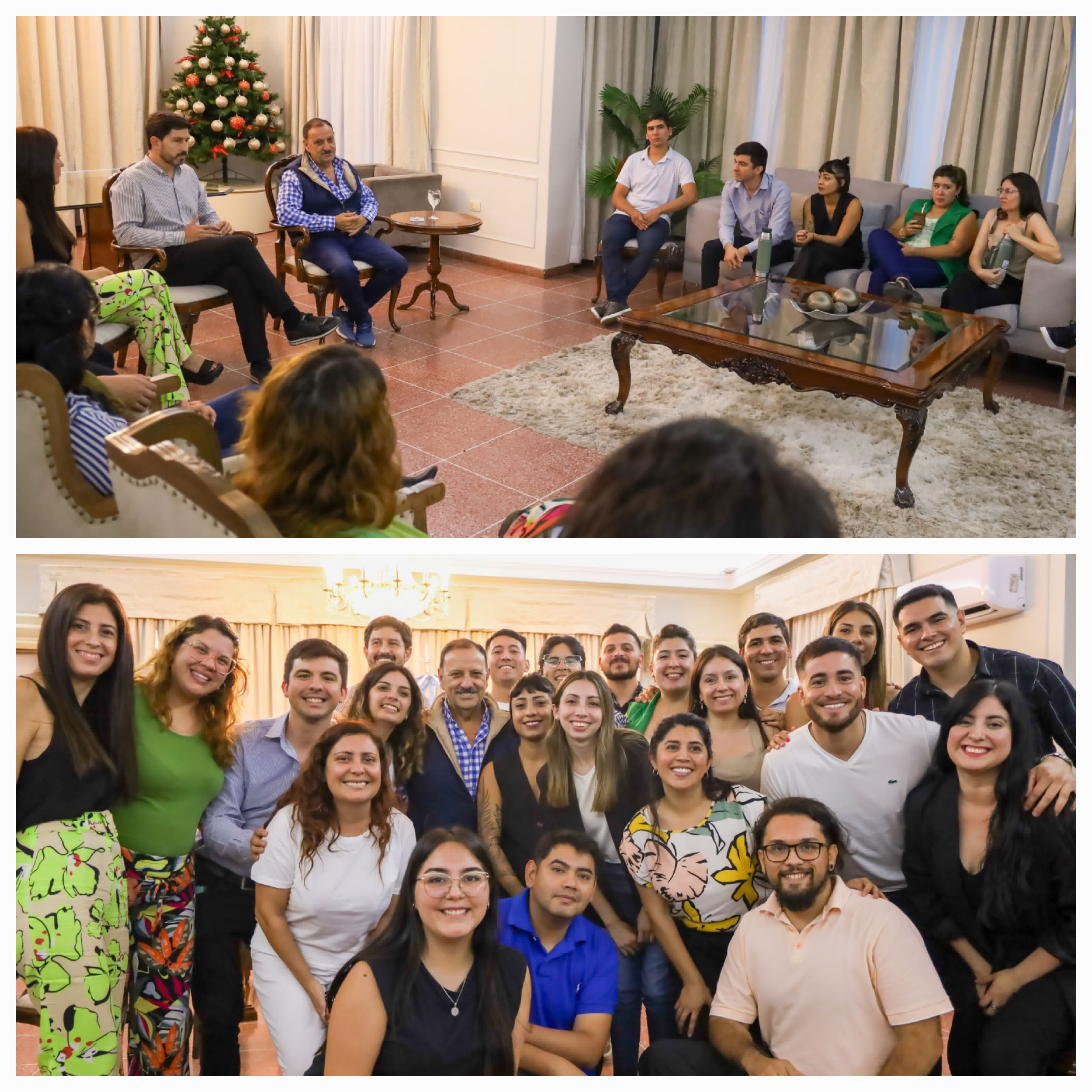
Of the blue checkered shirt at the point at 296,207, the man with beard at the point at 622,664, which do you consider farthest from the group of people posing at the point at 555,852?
the blue checkered shirt at the point at 296,207

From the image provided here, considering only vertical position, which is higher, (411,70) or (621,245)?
(411,70)

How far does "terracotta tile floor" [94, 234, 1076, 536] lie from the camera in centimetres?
429

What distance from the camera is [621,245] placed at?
21.7 feet

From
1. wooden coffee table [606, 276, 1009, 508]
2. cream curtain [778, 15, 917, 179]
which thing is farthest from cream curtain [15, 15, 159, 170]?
wooden coffee table [606, 276, 1009, 508]

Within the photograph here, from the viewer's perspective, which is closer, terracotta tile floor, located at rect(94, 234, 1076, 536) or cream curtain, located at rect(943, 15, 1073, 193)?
terracotta tile floor, located at rect(94, 234, 1076, 536)

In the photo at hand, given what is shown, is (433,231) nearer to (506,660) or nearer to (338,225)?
(338,225)

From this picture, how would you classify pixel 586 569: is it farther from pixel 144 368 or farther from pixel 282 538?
pixel 144 368

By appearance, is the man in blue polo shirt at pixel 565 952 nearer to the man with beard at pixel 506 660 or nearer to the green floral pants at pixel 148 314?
the man with beard at pixel 506 660

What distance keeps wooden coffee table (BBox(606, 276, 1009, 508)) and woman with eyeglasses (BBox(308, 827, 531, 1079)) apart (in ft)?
8.55

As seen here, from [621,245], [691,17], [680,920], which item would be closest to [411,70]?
[691,17]

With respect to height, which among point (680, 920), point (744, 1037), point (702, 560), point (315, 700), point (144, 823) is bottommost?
point (744, 1037)

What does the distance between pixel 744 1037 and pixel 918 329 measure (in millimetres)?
3362

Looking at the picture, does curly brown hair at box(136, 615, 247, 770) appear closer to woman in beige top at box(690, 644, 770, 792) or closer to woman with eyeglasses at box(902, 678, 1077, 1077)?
woman in beige top at box(690, 644, 770, 792)

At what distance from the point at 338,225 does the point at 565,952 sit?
433cm
